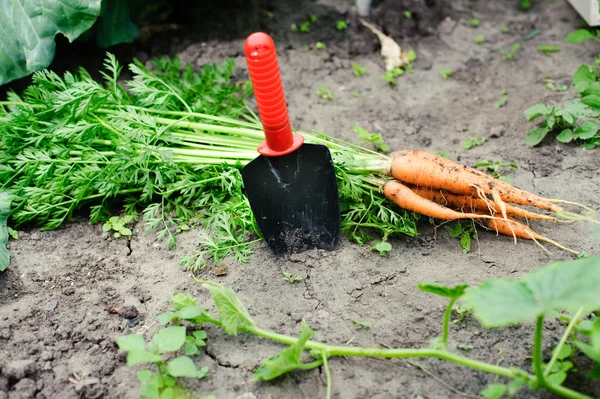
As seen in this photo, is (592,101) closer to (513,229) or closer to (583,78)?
(583,78)

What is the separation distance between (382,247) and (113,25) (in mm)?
1924

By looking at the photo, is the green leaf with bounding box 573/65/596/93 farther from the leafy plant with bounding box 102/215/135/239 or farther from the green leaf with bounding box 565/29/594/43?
the leafy plant with bounding box 102/215/135/239

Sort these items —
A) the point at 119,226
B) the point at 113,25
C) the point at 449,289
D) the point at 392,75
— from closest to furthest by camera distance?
the point at 449,289, the point at 119,226, the point at 113,25, the point at 392,75

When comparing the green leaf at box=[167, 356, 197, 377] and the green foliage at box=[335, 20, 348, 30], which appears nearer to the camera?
the green leaf at box=[167, 356, 197, 377]

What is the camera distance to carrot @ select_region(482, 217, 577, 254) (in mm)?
2160

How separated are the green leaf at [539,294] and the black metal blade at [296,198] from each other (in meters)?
0.80

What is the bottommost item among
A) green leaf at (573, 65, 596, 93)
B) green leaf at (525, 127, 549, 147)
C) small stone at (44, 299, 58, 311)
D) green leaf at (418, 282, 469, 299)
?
small stone at (44, 299, 58, 311)

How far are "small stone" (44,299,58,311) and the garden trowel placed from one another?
78 centimetres

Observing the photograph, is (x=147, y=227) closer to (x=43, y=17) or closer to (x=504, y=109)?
(x=43, y=17)

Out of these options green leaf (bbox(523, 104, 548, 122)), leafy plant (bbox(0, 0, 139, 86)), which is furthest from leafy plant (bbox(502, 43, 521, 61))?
leafy plant (bbox(0, 0, 139, 86))

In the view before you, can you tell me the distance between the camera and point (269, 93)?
1.84 metres

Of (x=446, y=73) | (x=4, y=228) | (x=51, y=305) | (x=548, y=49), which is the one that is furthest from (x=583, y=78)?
(x=4, y=228)

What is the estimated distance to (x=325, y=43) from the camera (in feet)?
11.3

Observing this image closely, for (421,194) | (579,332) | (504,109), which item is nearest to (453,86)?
(504,109)
